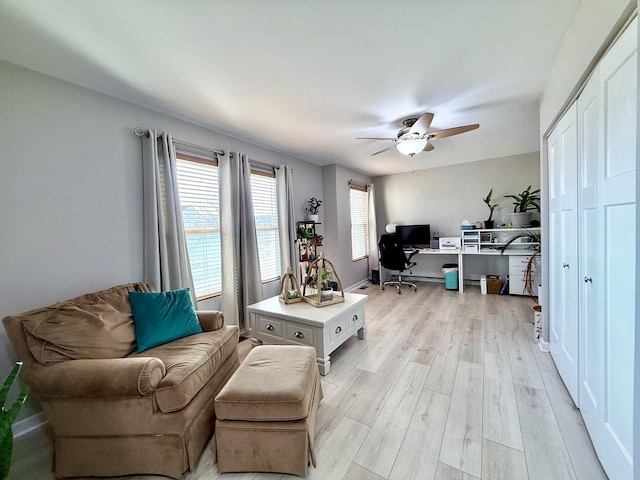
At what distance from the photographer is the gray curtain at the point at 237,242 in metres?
2.79

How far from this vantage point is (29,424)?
1.60 meters

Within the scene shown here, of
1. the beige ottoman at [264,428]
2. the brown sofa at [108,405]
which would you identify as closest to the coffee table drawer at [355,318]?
the beige ottoman at [264,428]

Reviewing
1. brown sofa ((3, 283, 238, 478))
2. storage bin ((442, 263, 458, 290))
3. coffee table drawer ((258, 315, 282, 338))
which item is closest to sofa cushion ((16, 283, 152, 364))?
brown sofa ((3, 283, 238, 478))

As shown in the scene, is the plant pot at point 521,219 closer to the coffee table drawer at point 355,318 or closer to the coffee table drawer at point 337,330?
the coffee table drawer at point 355,318

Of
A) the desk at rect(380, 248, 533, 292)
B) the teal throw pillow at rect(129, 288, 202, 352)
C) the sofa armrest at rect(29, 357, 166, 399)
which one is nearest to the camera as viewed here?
the sofa armrest at rect(29, 357, 166, 399)

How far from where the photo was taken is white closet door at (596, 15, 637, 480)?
963 millimetres

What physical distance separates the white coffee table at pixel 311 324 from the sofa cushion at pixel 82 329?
3.52 ft

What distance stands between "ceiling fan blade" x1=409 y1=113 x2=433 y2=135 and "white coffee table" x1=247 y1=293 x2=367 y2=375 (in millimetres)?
1759

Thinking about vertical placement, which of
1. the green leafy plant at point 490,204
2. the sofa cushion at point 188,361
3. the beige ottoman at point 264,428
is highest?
the green leafy plant at point 490,204

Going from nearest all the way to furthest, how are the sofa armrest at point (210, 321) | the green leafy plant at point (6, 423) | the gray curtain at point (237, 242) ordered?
the green leafy plant at point (6, 423) → the sofa armrest at point (210, 321) → the gray curtain at point (237, 242)

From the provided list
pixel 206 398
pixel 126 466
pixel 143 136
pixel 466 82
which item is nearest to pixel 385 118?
pixel 466 82

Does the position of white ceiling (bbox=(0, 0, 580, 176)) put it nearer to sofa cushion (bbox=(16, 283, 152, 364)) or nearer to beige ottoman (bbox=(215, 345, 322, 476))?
sofa cushion (bbox=(16, 283, 152, 364))

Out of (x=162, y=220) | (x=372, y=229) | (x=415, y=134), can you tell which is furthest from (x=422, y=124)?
(x=372, y=229)

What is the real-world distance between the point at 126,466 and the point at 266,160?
3.09 m
